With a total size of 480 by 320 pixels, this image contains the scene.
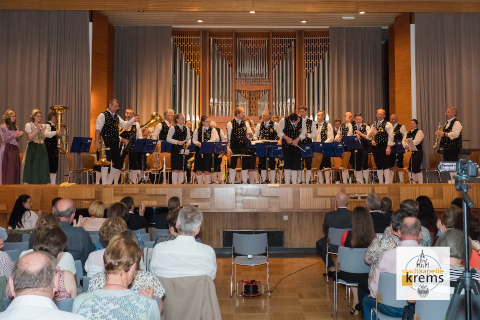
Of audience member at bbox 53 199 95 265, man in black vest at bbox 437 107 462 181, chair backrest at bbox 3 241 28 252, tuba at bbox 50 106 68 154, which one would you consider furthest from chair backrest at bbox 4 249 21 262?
man in black vest at bbox 437 107 462 181

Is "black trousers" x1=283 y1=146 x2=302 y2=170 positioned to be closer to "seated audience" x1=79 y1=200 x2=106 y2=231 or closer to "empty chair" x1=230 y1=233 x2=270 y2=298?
"empty chair" x1=230 y1=233 x2=270 y2=298

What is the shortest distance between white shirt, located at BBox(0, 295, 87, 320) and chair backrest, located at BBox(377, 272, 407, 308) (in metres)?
2.09

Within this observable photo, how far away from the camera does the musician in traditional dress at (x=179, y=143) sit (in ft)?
27.1

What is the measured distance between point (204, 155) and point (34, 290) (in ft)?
22.1

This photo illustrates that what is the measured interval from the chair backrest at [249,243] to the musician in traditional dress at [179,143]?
346cm

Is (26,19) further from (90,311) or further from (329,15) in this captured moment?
(90,311)

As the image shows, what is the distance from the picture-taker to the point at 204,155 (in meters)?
8.38

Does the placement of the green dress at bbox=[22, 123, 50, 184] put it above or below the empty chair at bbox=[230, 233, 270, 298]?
above

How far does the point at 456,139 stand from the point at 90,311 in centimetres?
829

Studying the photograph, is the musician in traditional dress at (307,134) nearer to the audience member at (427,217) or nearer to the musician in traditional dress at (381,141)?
the musician in traditional dress at (381,141)

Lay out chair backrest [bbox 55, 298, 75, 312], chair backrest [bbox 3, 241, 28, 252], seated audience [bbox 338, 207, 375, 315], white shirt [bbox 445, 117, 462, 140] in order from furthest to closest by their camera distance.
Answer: white shirt [bbox 445, 117, 462, 140] → seated audience [bbox 338, 207, 375, 315] → chair backrest [bbox 3, 241, 28, 252] → chair backrest [bbox 55, 298, 75, 312]

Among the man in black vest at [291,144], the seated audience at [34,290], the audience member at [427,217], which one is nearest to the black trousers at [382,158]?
the man in black vest at [291,144]

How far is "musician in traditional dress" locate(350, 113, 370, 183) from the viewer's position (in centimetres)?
883

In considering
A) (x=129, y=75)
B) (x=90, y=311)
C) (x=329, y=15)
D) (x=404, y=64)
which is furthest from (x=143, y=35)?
(x=90, y=311)
